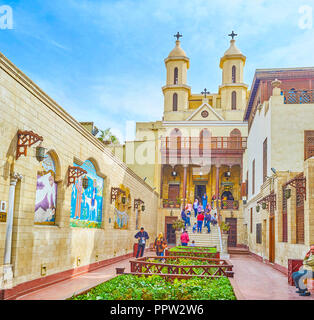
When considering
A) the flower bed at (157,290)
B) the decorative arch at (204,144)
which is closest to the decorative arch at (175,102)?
the decorative arch at (204,144)

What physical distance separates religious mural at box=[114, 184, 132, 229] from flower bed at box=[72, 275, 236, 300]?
918 centimetres

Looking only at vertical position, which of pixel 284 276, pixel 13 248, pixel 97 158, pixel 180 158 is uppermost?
pixel 180 158

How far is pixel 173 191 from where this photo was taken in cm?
3897

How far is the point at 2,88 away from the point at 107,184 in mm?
9011

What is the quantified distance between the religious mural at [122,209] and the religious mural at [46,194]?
7085 mm

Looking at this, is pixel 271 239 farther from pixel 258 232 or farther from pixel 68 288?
pixel 68 288

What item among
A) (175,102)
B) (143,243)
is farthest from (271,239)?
(175,102)

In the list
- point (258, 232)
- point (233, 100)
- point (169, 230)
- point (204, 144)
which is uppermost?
point (233, 100)

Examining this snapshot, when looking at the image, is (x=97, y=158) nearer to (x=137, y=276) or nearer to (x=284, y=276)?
(x=137, y=276)

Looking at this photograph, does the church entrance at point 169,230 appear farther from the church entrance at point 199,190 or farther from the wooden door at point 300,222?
the wooden door at point 300,222

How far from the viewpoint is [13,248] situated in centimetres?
961

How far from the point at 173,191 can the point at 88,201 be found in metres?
24.1

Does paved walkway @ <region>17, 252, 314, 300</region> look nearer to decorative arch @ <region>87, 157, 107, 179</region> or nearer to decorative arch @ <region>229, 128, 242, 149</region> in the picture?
decorative arch @ <region>87, 157, 107, 179</region>
